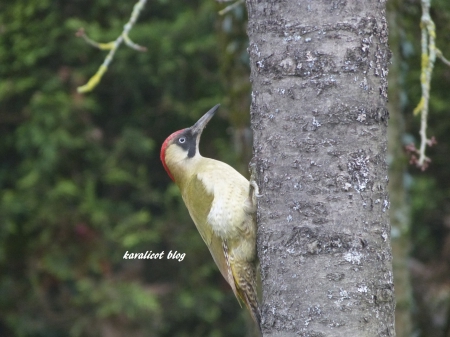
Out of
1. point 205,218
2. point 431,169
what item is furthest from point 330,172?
point 431,169

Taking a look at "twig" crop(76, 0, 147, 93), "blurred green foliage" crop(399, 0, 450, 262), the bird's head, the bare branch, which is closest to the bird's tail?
the bird's head

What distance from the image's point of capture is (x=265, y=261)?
197 centimetres

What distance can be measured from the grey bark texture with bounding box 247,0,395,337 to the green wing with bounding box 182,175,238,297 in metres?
1.19

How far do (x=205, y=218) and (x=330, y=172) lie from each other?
146 cm

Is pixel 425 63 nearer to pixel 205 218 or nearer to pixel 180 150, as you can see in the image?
pixel 205 218

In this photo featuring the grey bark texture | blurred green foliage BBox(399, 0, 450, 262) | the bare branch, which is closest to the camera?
the grey bark texture

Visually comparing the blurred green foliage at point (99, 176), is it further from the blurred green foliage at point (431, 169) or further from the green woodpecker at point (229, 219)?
the green woodpecker at point (229, 219)

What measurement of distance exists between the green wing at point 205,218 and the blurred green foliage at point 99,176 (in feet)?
7.33

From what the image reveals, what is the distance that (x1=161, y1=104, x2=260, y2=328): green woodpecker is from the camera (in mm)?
2963

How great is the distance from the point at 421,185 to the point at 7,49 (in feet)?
12.2

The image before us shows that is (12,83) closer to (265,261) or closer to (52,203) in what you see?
(52,203)

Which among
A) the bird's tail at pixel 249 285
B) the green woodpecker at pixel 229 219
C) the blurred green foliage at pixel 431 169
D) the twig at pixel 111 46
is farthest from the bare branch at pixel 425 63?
the blurred green foliage at pixel 431 169

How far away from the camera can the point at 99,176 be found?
20.2 ft

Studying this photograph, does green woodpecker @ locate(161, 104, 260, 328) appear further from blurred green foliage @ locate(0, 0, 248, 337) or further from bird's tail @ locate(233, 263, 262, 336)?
blurred green foliage @ locate(0, 0, 248, 337)
